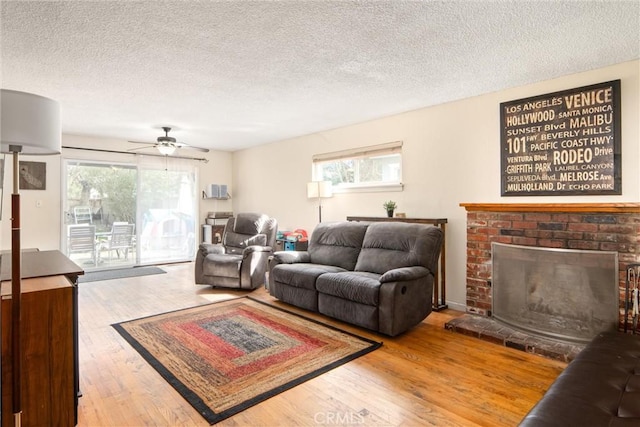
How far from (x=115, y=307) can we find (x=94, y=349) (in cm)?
117

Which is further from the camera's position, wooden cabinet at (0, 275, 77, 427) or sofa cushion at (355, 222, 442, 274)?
sofa cushion at (355, 222, 442, 274)

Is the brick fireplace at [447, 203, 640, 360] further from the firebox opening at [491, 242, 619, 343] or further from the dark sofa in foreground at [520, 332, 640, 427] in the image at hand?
the dark sofa in foreground at [520, 332, 640, 427]

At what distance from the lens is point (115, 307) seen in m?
3.77

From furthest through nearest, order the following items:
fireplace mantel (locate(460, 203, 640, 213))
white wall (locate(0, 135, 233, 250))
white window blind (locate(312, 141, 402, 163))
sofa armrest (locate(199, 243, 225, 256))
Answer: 1. white wall (locate(0, 135, 233, 250))
2. sofa armrest (locate(199, 243, 225, 256))
3. white window blind (locate(312, 141, 402, 163))
4. fireplace mantel (locate(460, 203, 640, 213))

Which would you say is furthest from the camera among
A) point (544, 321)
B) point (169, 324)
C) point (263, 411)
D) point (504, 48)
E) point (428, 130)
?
point (428, 130)

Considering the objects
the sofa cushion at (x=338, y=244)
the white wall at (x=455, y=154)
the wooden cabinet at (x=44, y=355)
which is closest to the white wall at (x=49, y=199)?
the white wall at (x=455, y=154)

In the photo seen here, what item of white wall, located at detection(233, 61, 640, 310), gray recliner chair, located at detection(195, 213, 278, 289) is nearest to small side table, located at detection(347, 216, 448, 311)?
white wall, located at detection(233, 61, 640, 310)

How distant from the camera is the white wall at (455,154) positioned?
273 cm

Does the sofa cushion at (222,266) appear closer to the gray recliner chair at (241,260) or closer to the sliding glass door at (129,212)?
the gray recliner chair at (241,260)

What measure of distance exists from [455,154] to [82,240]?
5923 millimetres

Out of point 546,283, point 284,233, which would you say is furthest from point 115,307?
point 546,283

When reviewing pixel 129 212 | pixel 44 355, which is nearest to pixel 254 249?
pixel 44 355

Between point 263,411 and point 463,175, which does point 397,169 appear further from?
point 263,411

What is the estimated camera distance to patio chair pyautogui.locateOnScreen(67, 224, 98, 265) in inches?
221
